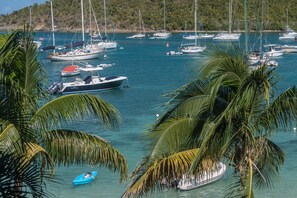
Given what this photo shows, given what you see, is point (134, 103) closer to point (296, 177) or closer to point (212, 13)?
point (296, 177)

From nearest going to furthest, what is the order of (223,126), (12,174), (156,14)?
(12,174)
(223,126)
(156,14)

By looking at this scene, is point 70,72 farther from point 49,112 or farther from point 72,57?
point 49,112

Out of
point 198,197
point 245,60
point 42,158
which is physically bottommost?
point 198,197

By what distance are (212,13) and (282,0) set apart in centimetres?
1956

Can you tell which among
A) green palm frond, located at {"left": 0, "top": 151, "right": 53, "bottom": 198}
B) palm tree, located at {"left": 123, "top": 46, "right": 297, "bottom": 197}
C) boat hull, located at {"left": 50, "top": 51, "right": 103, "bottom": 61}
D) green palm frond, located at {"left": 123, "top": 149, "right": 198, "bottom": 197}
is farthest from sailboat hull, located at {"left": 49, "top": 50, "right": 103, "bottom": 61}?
green palm frond, located at {"left": 0, "top": 151, "right": 53, "bottom": 198}

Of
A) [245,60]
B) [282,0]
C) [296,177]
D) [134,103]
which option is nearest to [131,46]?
[282,0]

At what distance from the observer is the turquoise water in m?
23.9

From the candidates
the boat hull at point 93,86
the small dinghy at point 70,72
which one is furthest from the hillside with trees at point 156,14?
the boat hull at point 93,86

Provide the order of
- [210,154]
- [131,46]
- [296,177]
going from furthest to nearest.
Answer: [131,46] < [296,177] < [210,154]

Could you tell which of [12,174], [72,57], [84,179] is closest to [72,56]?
[72,57]

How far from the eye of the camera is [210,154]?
9.98m

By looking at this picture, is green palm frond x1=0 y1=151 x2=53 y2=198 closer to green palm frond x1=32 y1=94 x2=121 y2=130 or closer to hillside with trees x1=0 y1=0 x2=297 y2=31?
green palm frond x1=32 y1=94 x2=121 y2=130

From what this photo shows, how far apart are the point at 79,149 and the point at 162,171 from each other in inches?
62.7

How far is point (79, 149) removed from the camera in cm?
1055
